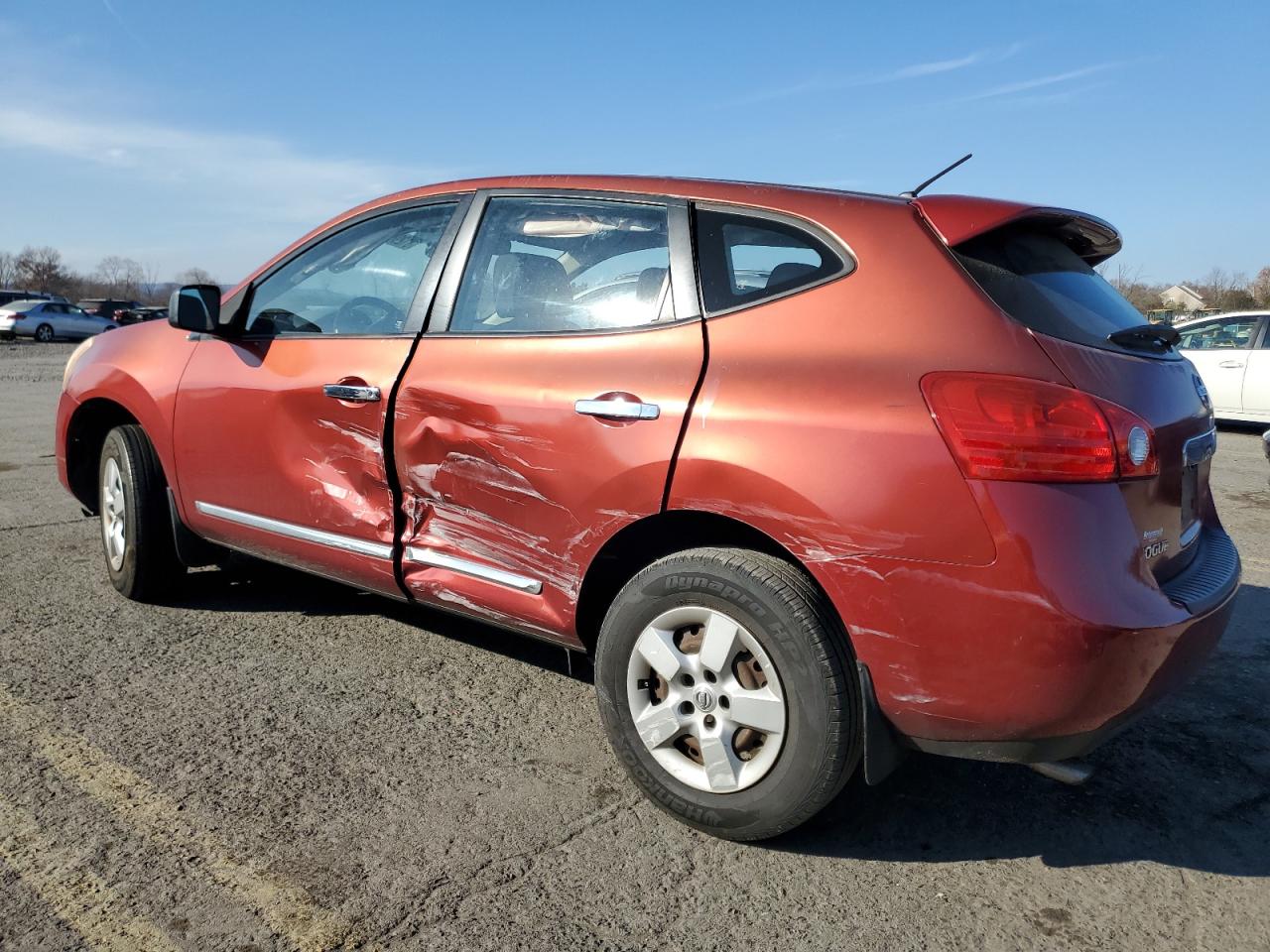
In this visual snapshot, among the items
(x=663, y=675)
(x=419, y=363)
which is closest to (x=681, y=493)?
(x=663, y=675)

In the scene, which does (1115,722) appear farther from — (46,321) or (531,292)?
(46,321)

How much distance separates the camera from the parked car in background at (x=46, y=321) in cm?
3581

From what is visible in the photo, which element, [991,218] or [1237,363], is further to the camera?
[1237,363]

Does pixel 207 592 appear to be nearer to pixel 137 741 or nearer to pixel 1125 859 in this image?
pixel 137 741

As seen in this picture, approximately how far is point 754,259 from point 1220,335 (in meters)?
12.8

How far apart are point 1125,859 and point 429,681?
2292 millimetres

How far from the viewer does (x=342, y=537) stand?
11.8 ft

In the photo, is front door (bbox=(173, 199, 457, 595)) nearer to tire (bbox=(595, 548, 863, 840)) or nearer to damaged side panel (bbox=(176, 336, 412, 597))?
damaged side panel (bbox=(176, 336, 412, 597))

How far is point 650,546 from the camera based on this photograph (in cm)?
297

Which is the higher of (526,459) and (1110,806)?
(526,459)

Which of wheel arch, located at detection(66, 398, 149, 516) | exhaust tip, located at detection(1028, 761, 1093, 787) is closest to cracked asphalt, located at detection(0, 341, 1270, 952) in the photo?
exhaust tip, located at detection(1028, 761, 1093, 787)

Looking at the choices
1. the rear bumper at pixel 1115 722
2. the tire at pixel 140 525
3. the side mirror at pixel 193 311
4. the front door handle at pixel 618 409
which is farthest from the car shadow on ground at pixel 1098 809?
the tire at pixel 140 525

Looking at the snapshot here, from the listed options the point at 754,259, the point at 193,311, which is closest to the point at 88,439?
the point at 193,311

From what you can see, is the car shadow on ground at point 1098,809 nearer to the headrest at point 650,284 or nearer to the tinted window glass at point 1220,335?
the headrest at point 650,284
